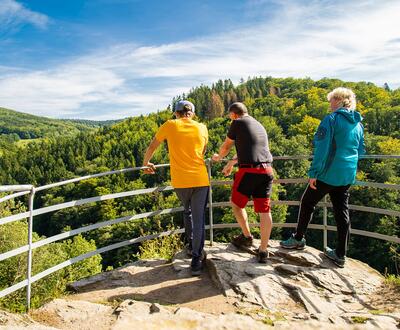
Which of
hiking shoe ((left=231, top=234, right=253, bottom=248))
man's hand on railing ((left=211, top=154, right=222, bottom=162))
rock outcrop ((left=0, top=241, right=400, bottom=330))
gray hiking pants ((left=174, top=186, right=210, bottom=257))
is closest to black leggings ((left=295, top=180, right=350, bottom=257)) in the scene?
rock outcrop ((left=0, top=241, right=400, bottom=330))

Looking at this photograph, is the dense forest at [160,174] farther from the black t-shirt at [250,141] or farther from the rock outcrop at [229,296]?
the black t-shirt at [250,141]

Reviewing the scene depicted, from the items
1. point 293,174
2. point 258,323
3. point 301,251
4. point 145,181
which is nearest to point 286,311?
point 258,323

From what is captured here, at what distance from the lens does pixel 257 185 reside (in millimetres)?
4527

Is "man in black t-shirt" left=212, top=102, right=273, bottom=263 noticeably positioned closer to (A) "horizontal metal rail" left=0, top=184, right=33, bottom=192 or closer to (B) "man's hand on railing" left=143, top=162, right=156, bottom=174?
(B) "man's hand on railing" left=143, top=162, right=156, bottom=174

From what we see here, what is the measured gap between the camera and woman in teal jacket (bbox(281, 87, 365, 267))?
4371mm

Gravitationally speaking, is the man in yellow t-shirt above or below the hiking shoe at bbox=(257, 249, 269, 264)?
above

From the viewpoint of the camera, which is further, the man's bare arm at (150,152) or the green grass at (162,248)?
the green grass at (162,248)

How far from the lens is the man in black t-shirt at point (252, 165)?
4.45m

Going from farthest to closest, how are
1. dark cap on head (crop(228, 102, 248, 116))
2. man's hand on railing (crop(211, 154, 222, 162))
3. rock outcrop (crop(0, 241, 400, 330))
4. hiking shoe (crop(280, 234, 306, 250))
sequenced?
1. hiking shoe (crop(280, 234, 306, 250))
2. man's hand on railing (crop(211, 154, 222, 162))
3. dark cap on head (crop(228, 102, 248, 116))
4. rock outcrop (crop(0, 241, 400, 330))

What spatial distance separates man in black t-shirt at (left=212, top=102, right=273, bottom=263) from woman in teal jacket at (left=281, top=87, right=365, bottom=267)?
54 centimetres

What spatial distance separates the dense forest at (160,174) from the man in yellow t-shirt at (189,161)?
113 centimetres

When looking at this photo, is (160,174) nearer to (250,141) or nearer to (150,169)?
(150,169)

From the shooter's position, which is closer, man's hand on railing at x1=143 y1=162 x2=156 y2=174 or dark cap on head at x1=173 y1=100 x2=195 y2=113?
dark cap on head at x1=173 y1=100 x2=195 y2=113

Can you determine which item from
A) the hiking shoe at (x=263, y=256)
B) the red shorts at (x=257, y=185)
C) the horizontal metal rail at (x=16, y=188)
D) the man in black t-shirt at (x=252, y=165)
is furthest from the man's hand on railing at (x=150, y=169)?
the hiking shoe at (x=263, y=256)
